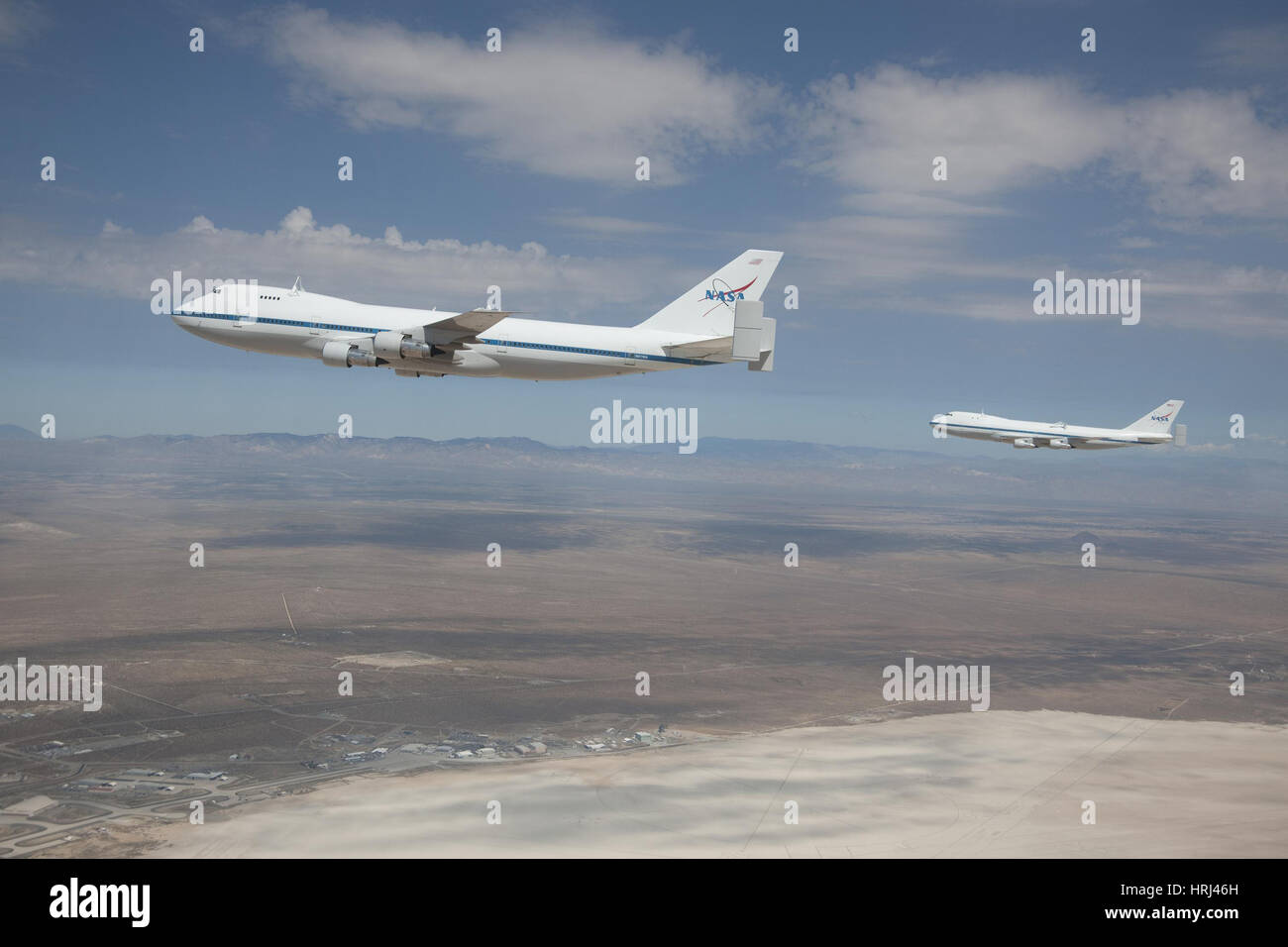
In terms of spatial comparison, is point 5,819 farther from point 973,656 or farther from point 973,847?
point 973,656

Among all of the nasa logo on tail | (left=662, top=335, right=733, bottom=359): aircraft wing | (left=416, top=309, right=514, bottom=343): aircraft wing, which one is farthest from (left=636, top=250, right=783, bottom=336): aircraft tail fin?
(left=416, top=309, right=514, bottom=343): aircraft wing

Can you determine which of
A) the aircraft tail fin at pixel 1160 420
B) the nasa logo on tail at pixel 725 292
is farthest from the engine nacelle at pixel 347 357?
the aircraft tail fin at pixel 1160 420

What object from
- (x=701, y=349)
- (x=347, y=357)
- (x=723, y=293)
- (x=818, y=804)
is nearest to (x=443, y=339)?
(x=347, y=357)

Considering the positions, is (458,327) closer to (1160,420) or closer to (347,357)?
(347,357)

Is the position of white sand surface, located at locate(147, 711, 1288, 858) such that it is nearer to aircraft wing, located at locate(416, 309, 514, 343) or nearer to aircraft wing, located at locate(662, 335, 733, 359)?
aircraft wing, located at locate(662, 335, 733, 359)

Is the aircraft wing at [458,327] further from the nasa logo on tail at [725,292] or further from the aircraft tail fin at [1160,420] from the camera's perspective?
the aircraft tail fin at [1160,420]

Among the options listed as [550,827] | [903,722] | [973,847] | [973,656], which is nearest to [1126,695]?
[973,656]
